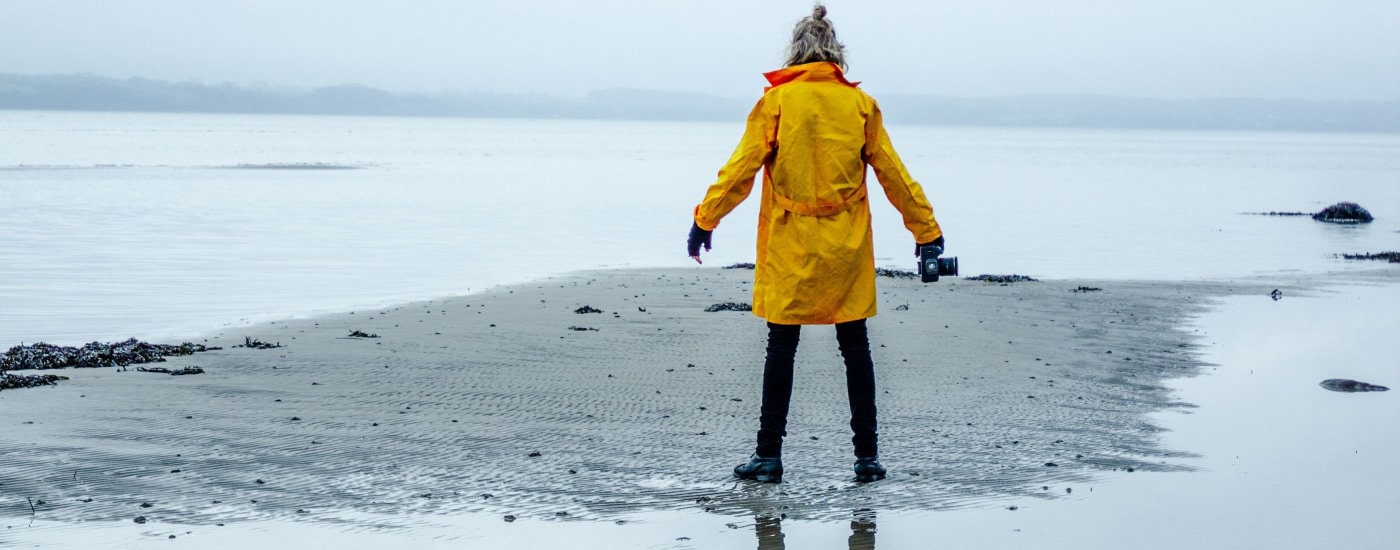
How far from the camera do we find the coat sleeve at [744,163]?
5.47 m

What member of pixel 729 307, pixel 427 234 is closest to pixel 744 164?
pixel 729 307

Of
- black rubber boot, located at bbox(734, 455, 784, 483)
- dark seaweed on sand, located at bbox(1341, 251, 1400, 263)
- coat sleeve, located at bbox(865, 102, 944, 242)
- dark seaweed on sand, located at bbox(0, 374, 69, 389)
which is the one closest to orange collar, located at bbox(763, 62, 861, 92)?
coat sleeve, located at bbox(865, 102, 944, 242)

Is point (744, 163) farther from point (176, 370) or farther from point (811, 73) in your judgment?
point (176, 370)

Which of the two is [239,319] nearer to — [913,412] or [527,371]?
[527,371]

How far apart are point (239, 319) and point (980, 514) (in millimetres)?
8912

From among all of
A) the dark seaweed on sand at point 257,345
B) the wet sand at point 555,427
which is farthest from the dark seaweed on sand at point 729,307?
the dark seaweed on sand at point 257,345

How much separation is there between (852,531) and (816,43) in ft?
6.85

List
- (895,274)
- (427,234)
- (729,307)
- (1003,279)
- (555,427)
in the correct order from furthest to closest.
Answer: (427,234) → (895,274) → (1003,279) → (729,307) → (555,427)

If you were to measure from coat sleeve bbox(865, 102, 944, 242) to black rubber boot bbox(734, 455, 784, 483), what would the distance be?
3.89 ft

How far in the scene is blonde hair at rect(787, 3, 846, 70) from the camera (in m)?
5.56

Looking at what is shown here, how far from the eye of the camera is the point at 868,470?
5691mm

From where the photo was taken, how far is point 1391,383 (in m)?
8.71

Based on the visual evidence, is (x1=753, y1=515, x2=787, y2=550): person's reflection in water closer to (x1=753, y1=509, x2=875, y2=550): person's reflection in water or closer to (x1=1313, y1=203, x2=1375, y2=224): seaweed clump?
(x1=753, y1=509, x2=875, y2=550): person's reflection in water

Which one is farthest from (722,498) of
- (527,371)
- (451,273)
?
(451,273)
